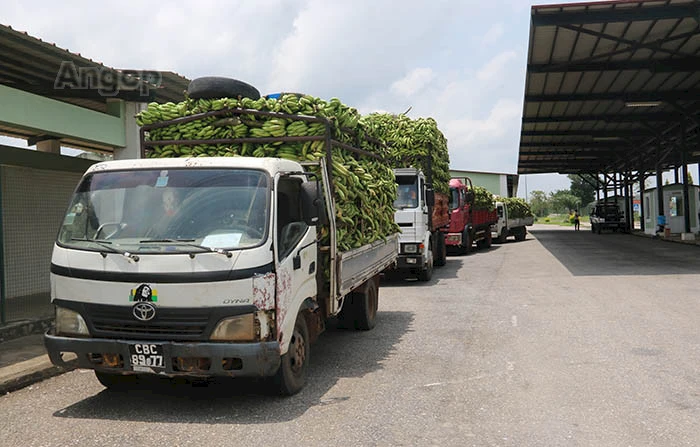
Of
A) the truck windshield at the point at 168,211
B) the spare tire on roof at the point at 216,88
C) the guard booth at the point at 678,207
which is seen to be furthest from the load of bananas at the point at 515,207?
the truck windshield at the point at 168,211

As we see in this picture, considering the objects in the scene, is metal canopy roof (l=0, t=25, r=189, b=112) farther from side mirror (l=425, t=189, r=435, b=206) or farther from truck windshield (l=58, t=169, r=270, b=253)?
side mirror (l=425, t=189, r=435, b=206)

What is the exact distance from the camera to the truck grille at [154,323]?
15.6 feet

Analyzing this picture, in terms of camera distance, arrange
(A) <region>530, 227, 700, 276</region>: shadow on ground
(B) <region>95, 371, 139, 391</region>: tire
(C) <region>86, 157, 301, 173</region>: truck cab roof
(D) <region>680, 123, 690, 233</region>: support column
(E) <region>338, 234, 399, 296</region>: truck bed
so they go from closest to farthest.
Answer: (C) <region>86, 157, 301, 173</region>: truck cab roof < (B) <region>95, 371, 139, 391</region>: tire < (E) <region>338, 234, 399, 296</region>: truck bed < (A) <region>530, 227, 700, 276</region>: shadow on ground < (D) <region>680, 123, 690, 233</region>: support column

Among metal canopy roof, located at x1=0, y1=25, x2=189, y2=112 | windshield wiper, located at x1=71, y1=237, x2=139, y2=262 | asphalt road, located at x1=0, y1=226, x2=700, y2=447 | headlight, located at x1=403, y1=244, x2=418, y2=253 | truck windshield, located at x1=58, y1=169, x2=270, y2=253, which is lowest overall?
asphalt road, located at x1=0, y1=226, x2=700, y2=447

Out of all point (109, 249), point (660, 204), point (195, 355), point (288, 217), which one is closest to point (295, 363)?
point (195, 355)

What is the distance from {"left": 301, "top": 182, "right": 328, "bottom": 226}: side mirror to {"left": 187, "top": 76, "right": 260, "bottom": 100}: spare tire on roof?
170cm

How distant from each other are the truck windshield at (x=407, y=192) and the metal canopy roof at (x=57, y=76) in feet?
17.0

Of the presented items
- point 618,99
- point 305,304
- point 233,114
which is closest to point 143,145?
point 233,114

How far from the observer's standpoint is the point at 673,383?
5742mm

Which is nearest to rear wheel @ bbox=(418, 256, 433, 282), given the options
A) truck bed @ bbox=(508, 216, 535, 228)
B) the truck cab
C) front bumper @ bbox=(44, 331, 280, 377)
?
the truck cab

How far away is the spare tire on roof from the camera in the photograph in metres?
6.60

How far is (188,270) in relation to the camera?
15.5ft

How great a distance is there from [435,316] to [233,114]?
5.01 m

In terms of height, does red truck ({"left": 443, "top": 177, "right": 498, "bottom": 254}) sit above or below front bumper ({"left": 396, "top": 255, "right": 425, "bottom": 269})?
above
